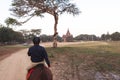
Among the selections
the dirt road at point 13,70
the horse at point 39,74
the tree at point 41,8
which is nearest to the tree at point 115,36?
the tree at point 41,8

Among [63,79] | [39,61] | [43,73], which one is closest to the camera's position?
[43,73]

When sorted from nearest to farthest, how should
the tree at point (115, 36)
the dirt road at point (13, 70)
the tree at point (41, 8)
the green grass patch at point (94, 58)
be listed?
1. the dirt road at point (13, 70)
2. the green grass patch at point (94, 58)
3. the tree at point (41, 8)
4. the tree at point (115, 36)

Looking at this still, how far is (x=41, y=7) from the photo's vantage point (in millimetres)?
42125

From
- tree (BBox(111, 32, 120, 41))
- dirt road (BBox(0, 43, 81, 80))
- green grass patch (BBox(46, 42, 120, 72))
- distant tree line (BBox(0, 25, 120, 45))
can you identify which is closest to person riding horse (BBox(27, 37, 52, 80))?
dirt road (BBox(0, 43, 81, 80))

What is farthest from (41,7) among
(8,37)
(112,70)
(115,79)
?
A: (8,37)

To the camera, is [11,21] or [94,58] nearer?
[94,58]

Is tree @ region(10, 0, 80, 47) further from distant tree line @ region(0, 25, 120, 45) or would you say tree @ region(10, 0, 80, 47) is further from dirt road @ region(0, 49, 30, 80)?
distant tree line @ region(0, 25, 120, 45)

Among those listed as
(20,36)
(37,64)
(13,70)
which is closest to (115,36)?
(20,36)

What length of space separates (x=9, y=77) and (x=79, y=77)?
3.92 meters

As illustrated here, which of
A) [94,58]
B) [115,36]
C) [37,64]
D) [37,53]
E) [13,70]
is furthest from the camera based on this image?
[115,36]

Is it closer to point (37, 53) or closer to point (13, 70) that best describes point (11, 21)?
point (13, 70)

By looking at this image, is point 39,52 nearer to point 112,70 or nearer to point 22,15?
point 112,70

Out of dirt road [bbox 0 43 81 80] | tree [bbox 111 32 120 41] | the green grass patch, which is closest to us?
dirt road [bbox 0 43 81 80]

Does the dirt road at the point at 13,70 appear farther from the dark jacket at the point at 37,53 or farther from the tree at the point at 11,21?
the tree at the point at 11,21
